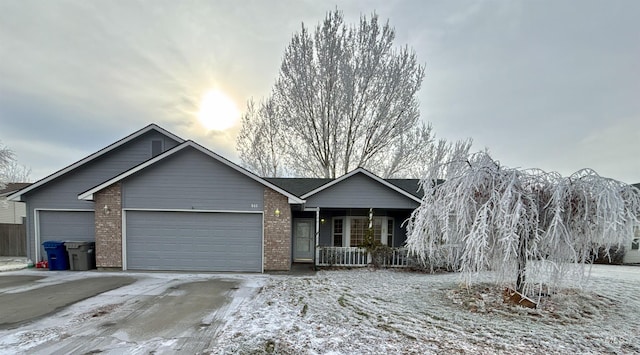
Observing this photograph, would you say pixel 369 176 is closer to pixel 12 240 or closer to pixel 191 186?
pixel 191 186

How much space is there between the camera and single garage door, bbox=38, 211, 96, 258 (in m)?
10.9

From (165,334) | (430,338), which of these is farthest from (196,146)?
(430,338)

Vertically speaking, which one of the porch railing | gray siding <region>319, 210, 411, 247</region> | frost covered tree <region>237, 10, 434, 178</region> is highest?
frost covered tree <region>237, 10, 434, 178</region>

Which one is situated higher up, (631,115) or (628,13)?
(628,13)

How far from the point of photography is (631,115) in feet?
40.7

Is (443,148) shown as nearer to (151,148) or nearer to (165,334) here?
(151,148)

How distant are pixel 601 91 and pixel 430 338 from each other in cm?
1450

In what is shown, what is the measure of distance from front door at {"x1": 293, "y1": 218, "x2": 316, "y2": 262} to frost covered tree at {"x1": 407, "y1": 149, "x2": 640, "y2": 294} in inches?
290

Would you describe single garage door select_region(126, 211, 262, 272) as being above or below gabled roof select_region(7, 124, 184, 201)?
below

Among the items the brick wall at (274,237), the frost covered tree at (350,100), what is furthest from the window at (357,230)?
the frost covered tree at (350,100)

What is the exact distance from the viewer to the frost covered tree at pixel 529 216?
530 centimetres

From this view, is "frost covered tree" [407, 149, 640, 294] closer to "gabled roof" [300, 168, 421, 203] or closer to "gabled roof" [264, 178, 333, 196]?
"gabled roof" [300, 168, 421, 203]

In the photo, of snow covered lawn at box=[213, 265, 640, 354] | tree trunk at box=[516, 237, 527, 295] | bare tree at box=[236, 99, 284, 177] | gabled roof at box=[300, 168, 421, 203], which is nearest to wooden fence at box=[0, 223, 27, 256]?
bare tree at box=[236, 99, 284, 177]

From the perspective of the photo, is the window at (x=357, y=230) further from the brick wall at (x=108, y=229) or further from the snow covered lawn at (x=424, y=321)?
the brick wall at (x=108, y=229)
